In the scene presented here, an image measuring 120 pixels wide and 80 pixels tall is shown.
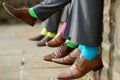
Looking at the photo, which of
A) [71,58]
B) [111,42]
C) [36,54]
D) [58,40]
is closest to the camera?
[111,42]

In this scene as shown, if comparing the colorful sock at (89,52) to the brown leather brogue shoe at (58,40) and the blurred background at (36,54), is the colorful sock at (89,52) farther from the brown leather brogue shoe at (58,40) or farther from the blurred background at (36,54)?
the brown leather brogue shoe at (58,40)

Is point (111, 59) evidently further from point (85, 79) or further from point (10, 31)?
point (10, 31)

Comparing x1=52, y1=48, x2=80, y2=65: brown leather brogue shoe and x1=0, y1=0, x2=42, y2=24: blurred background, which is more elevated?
x1=0, y1=0, x2=42, y2=24: blurred background

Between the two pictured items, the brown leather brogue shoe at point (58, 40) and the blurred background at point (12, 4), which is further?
the blurred background at point (12, 4)

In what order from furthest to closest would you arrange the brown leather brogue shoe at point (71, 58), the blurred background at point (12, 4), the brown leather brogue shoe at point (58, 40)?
the blurred background at point (12, 4) → the brown leather brogue shoe at point (58, 40) → the brown leather brogue shoe at point (71, 58)

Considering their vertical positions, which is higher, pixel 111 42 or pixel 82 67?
pixel 111 42

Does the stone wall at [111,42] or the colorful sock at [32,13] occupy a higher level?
the colorful sock at [32,13]

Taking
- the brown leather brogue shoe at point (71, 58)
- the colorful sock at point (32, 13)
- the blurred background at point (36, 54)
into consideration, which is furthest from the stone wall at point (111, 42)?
the colorful sock at point (32, 13)

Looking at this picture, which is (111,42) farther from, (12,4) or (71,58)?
(12,4)

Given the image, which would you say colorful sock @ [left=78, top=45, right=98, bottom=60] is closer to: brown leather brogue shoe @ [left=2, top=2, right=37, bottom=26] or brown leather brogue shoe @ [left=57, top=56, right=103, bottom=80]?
brown leather brogue shoe @ [left=57, top=56, right=103, bottom=80]

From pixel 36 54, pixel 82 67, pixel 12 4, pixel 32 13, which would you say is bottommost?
pixel 82 67

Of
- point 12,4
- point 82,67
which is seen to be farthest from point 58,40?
point 12,4

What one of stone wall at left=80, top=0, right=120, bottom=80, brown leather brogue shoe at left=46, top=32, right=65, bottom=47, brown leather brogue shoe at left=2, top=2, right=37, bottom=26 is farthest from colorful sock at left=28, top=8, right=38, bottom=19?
stone wall at left=80, top=0, right=120, bottom=80

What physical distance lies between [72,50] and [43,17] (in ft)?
0.95
